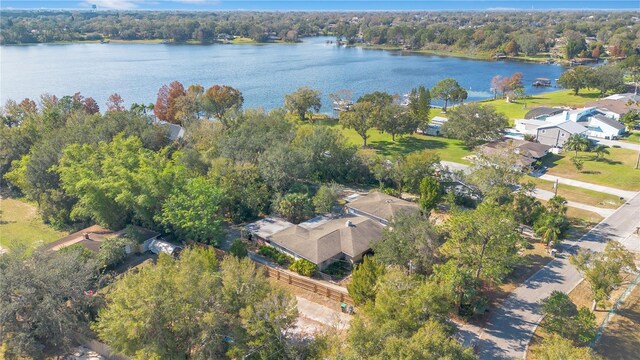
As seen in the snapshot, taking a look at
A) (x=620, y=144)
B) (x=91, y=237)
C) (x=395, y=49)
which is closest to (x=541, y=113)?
(x=620, y=144)

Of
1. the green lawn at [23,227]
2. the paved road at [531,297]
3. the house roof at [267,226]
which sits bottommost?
the green lawn at [23,227]

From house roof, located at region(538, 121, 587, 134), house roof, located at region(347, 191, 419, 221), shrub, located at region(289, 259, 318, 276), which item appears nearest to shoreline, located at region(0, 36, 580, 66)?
house roof, located at region(538, 121, 587, 134)

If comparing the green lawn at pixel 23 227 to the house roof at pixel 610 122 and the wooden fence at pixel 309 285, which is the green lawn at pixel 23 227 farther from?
the house roof at pixel 610 122

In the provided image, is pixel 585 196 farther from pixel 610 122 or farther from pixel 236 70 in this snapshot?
pixel 236 70

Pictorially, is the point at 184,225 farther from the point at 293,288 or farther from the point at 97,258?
the point at 293,288

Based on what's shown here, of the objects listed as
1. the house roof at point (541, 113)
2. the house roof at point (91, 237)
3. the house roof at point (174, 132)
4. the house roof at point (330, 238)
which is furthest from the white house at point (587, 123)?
the house roof at point (91, 237)

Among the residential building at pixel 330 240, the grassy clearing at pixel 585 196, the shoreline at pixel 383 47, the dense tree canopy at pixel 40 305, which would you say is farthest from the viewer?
the shoreline at pixel 383 47

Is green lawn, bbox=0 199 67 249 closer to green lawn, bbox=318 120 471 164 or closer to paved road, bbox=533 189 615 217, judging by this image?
green lawn, bbox=318 120 471 164

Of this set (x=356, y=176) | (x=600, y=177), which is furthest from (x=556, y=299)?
(x=600, y=177)
